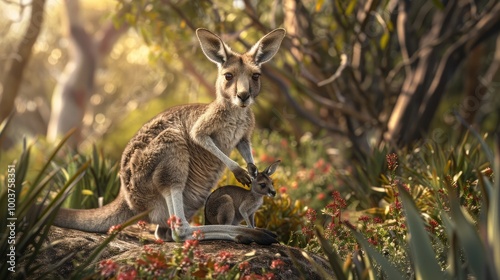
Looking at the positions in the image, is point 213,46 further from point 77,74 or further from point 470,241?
point 77,74

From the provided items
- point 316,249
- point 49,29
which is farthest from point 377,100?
point 49,29

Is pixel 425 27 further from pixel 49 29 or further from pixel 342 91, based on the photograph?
pixel 49 29

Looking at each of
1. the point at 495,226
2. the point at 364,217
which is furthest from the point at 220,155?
the point at 495,226

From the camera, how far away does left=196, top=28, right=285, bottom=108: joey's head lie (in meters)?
5.03

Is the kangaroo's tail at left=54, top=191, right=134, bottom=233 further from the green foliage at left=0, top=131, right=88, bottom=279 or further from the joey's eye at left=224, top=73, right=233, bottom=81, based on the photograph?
the joey's eye at left=224, top=73, right=233, bottom=81

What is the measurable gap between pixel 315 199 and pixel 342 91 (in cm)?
235

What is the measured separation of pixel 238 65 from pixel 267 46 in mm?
372

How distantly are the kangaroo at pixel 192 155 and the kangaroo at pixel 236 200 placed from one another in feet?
0.50

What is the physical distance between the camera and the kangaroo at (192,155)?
510cm

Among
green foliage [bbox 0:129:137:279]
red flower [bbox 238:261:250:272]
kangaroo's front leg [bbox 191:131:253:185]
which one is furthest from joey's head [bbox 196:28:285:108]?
green foliage [bbox 0:129:137:279]

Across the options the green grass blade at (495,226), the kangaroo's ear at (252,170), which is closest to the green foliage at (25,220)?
the kangaroo's ear at (252,170)

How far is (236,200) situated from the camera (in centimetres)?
535

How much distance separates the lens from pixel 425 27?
42.9 feet

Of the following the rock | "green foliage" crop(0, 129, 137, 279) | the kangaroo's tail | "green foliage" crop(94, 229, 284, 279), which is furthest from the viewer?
the kangaroo's tail
